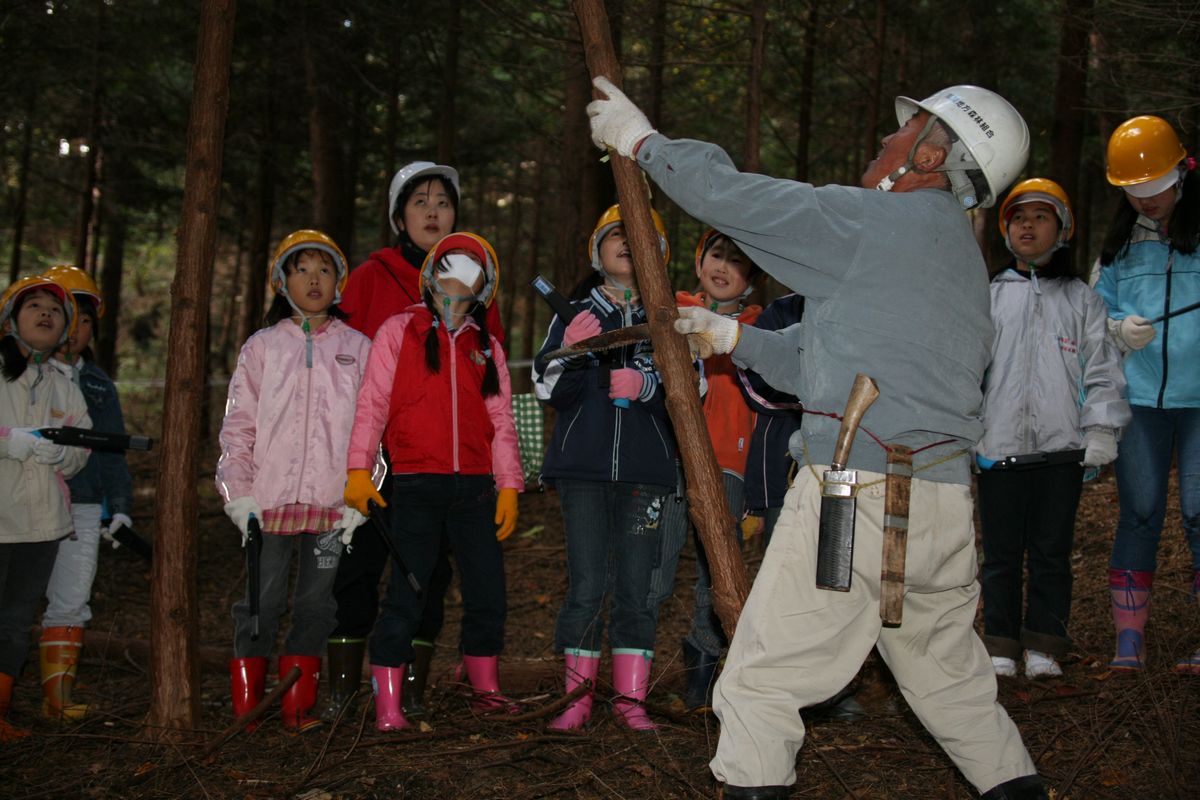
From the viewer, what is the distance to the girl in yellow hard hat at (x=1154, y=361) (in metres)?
5.18

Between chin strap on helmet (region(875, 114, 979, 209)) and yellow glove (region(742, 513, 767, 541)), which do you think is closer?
chin strap on helmet (region(875, 114, 979, 209))

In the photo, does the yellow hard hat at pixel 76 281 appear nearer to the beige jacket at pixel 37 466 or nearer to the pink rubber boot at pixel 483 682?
the beige jacket at pixel 37 466

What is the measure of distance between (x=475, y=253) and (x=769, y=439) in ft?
5.74

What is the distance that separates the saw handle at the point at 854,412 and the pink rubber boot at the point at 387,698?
8.32ft

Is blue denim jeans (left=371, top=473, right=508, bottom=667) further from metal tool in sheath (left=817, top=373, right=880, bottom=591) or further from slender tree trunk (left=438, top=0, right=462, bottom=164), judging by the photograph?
slender tree trunk (left=438, top=0, right=462, bottom=164)

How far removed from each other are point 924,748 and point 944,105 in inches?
102

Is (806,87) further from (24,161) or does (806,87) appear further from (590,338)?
(24,161)

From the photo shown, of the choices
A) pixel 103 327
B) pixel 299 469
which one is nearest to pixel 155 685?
pixel 299 469

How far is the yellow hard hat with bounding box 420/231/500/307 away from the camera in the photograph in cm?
502

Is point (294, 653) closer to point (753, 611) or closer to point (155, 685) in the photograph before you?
point (155, 685)

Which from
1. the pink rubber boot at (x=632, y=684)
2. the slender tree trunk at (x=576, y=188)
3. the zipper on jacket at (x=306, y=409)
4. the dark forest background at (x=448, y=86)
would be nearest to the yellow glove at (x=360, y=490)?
the zipper on jacket at (x=306, y=409)

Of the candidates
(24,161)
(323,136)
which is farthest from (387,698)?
(24,161)

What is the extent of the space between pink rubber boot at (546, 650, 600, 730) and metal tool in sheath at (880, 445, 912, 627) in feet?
6.16

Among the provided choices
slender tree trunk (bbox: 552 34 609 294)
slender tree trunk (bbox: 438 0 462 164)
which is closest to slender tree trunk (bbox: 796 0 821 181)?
slender tree trunk (bbox: 552 34 609 294)
